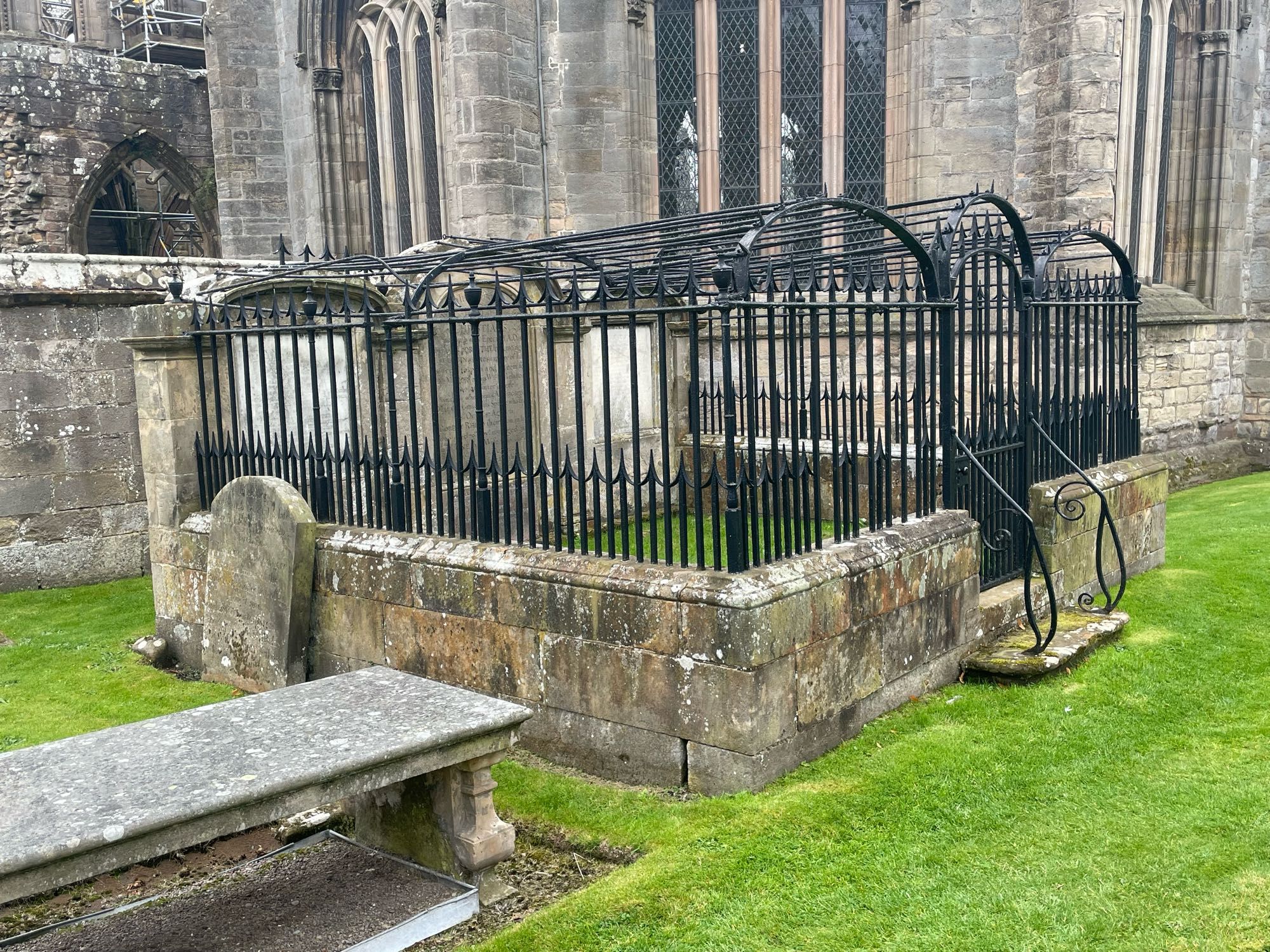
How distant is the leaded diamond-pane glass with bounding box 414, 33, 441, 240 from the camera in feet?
47.4

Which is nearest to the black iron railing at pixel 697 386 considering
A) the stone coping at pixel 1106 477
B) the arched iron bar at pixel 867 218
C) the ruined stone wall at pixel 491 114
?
the arched iron bar at pixel 867 218

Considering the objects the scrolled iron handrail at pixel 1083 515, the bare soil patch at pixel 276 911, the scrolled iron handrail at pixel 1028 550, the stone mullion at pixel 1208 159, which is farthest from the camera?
the stone mullion at pixel 1208 159

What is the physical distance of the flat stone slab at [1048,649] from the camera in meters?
5.63

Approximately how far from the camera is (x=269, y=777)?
11.2ft

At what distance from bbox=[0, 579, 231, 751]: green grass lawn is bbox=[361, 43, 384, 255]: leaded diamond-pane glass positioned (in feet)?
25.2

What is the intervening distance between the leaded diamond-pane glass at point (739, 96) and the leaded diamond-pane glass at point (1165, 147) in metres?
5.11

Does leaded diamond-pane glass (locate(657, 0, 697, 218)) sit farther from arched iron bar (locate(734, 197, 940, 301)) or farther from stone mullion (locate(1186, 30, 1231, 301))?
arched iron bar (locate(734, 197, 940, 301))

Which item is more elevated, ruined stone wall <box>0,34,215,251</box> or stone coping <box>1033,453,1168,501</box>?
ruined stone wall <box>0,34,215,251</box>

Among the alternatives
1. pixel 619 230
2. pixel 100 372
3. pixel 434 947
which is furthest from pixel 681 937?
pixel 100 372

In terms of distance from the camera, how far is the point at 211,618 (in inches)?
266

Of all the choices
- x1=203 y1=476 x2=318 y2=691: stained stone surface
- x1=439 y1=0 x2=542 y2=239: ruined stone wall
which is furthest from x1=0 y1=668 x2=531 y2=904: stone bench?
x1=439 y1=0 x2=542 y2=239: ruined stone wall

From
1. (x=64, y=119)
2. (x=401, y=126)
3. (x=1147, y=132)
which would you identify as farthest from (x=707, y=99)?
(x=64, y=119)

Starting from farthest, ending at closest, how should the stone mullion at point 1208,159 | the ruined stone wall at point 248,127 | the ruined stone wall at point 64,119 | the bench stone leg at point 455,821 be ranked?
the ruined stone wall at point 248,127 < the ruined stone wall at point 64,119 < the stone mullion at point 1208,159 < the bench stone leg at point 455,821

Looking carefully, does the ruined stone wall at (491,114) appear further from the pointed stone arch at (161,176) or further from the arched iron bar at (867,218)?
the pointed stone arch at (161,176)
